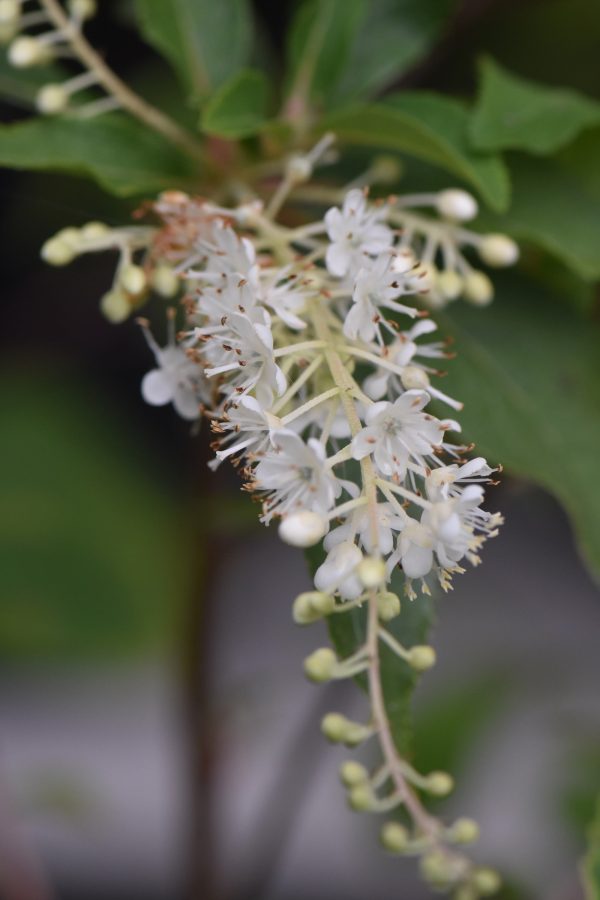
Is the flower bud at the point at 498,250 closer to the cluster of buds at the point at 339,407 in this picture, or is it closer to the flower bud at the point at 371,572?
the cluster of buds at the point at 339,407

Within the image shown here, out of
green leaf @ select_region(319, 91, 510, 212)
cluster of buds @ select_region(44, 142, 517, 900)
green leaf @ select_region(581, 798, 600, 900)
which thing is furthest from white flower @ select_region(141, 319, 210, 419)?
green leaf @ select_region(581, 798, 600, 900)

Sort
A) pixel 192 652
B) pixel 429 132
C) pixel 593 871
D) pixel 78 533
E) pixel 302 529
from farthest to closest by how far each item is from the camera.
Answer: pixel 78 533, pixel 192 652, pixel 593 871, pixel 429 132, pixel 302 529

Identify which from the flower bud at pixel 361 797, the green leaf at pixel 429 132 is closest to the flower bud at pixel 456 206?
the green leaf at pixel 429 132

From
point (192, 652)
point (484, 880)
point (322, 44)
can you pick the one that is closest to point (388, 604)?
point (484, 880)

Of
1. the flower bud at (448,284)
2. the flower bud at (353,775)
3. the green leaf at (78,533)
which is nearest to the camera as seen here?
the flower bud at (353,775)

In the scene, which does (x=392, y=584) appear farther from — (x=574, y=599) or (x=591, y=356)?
(x=574, y=599)

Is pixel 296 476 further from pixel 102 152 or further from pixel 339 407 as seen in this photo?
pixel 102 152
